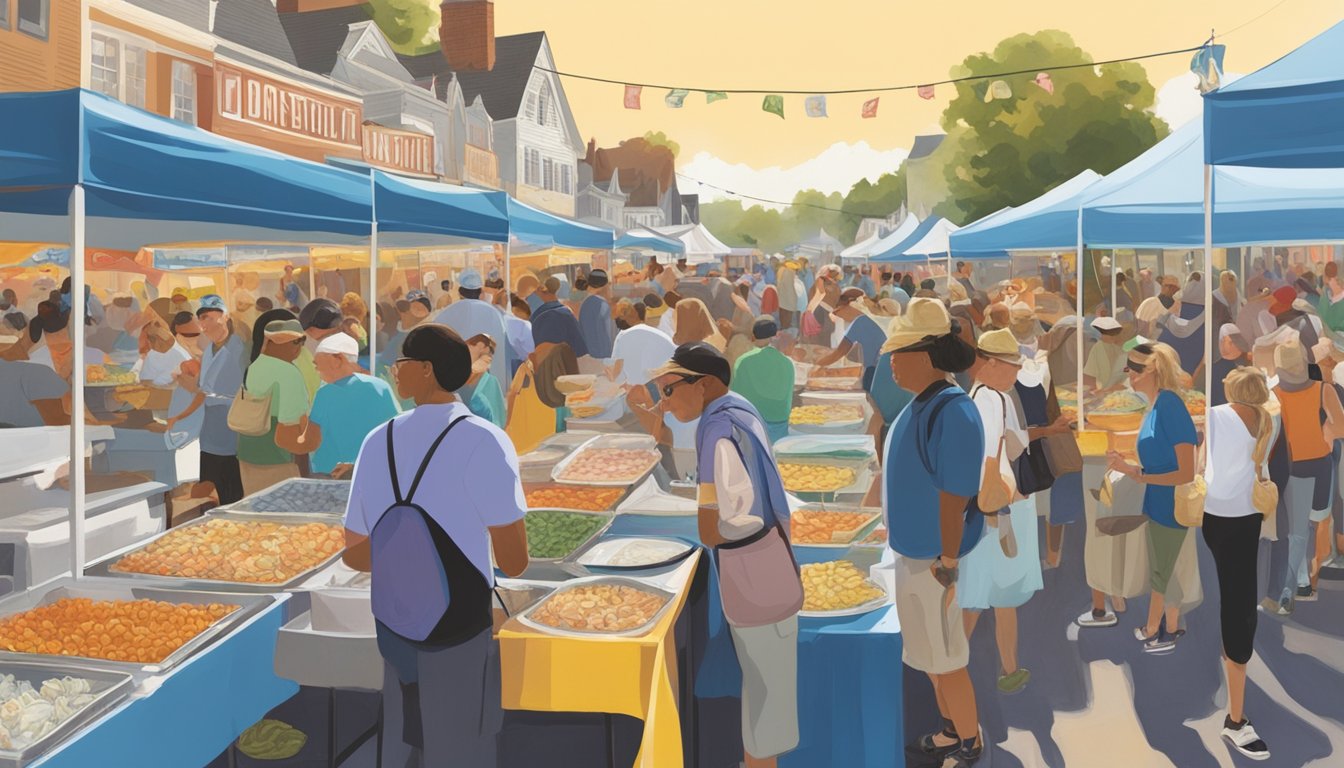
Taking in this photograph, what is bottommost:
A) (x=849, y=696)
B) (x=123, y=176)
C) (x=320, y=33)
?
(x=849, y=696)

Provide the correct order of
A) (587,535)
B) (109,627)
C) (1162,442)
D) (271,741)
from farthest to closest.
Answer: (1162,442)
(587,535)
(271,741)
(109,627)

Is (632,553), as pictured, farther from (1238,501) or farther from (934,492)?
(1238,501)

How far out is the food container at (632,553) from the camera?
15.3 ft

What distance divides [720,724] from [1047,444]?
2.46 meters

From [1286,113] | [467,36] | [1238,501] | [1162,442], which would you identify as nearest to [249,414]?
[1162,442]

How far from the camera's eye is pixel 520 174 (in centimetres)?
4475

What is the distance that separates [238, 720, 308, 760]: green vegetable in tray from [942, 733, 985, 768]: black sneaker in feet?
9.77

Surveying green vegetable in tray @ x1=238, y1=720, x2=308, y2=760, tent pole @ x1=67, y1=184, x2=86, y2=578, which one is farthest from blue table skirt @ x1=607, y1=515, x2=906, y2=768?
tent pole @ x1=67, y1=184, x2=86, y2=578

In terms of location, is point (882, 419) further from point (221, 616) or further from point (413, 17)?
point (413, 17)

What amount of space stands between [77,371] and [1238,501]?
5.19 m

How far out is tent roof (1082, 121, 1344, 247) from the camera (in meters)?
9.27

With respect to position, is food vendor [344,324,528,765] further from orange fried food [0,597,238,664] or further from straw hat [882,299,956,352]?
straw hat [882,299,956,352]

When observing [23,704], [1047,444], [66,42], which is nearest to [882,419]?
[1047,444]

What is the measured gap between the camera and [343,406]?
18.7 feet
